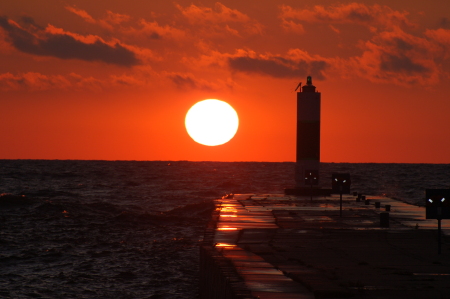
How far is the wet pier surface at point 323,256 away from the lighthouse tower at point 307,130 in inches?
575

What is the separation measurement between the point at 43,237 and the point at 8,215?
44.3 feet

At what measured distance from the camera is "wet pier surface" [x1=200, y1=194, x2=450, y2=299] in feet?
40.7

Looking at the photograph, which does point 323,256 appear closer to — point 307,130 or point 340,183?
point 340,183

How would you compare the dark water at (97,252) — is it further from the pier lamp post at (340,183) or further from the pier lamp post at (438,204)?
the pier lamp post at (438,204)

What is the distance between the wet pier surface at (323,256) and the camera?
12391mm

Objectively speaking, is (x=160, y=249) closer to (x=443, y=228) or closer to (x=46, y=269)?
(x=46, y=269)

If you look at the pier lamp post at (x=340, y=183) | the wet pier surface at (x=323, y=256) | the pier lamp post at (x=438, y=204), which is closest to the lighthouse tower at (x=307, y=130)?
the wet pier surface at (x=323, y=256)

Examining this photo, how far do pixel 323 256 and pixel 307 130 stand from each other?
93.8 feet

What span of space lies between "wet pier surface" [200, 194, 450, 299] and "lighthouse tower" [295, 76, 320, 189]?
14607 millimetres

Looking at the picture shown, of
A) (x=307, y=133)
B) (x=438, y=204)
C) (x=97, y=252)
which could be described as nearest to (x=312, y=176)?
(x=307, y=133)

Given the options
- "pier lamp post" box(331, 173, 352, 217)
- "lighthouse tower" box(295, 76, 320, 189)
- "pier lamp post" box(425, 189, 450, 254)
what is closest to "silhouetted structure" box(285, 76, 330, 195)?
"lighthouse tower" box(295, 76, 320, 189)

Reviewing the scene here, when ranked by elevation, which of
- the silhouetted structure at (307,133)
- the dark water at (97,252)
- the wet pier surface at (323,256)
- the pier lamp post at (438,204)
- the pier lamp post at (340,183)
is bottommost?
the dark water at (97,252)

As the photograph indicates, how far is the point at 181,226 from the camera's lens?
40.9m

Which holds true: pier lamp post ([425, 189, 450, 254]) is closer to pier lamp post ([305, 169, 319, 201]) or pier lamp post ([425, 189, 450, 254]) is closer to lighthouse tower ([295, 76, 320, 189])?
pier lamp post ([305, 169, 319, 201])
